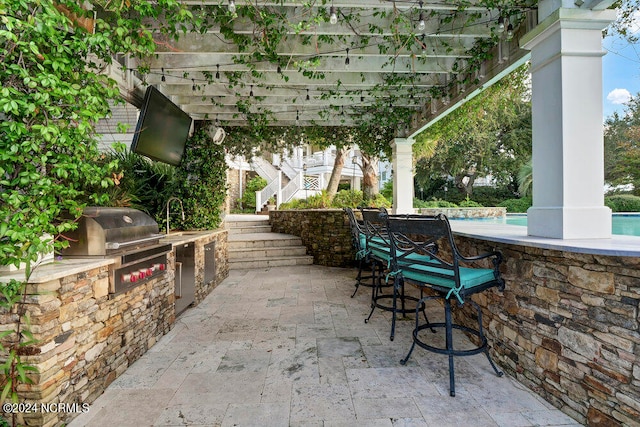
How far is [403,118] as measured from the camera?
586 cm

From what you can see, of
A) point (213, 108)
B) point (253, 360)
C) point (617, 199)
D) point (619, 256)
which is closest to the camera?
point (619, 256)

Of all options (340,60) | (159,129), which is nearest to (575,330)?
(340,60)

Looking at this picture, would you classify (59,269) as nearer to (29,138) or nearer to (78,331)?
(78,331)

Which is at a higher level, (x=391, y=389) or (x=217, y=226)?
(x=217, y=226)

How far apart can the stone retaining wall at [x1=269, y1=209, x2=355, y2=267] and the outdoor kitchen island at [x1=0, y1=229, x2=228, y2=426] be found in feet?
14.1

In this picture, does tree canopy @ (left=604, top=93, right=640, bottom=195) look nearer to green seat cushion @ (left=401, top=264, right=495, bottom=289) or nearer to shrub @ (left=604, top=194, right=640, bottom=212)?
shrub @ (left=604, top=194, right=640, bottom=212)

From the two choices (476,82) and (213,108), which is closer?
(476,82)

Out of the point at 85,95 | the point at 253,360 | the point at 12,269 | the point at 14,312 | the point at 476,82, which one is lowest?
the point at 253,360

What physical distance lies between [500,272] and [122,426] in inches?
107

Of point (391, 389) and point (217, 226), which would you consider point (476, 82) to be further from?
point (217, 226)

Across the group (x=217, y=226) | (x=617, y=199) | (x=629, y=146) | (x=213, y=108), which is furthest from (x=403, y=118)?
(x=629, y=146)

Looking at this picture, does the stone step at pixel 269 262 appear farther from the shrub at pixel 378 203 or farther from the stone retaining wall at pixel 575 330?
the stone retaining wall at pixel 575 330

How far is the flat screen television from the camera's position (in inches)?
137

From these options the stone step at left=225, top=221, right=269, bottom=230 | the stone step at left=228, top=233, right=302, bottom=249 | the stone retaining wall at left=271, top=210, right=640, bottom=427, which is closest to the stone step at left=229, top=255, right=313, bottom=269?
the stone step at left=228, top=233, right=302, bottom=249
